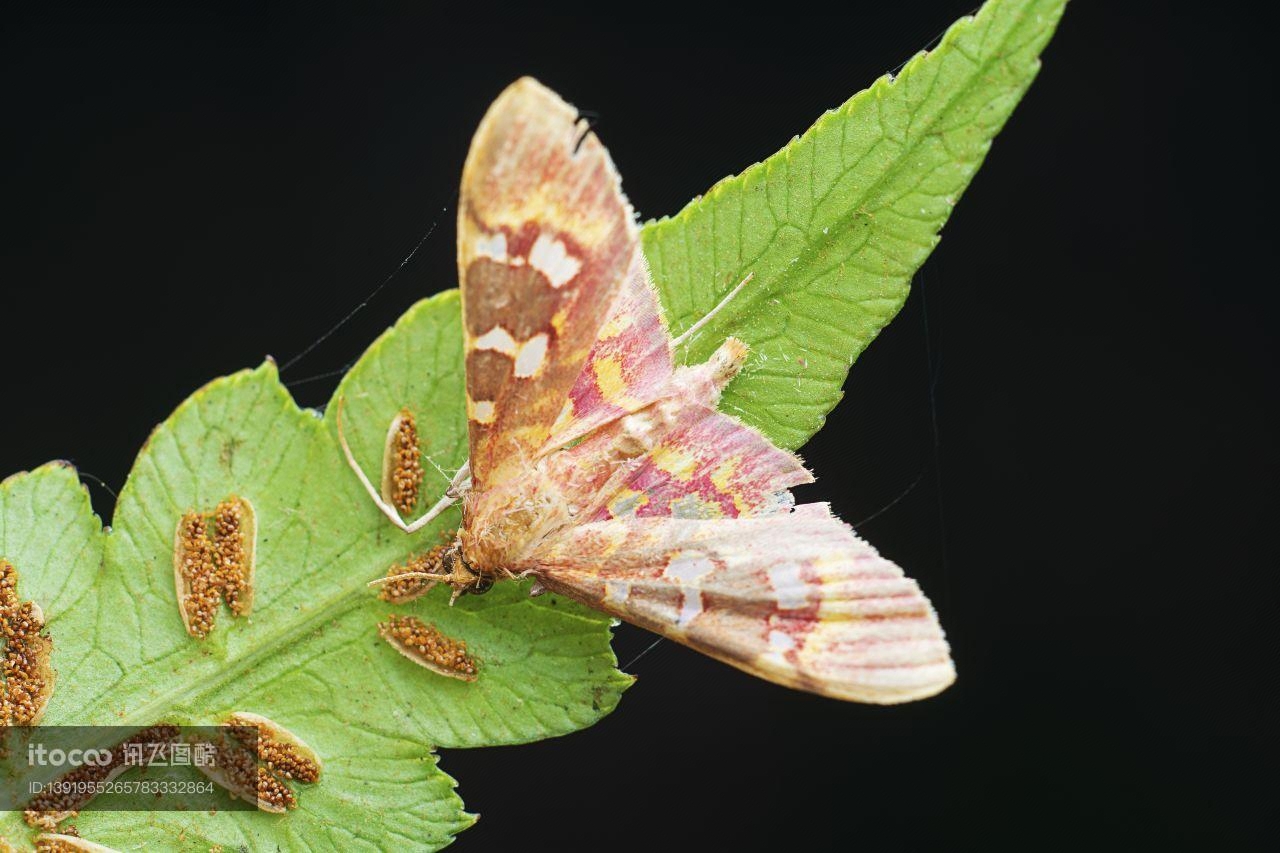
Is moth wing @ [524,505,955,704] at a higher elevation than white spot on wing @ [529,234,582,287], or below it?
below

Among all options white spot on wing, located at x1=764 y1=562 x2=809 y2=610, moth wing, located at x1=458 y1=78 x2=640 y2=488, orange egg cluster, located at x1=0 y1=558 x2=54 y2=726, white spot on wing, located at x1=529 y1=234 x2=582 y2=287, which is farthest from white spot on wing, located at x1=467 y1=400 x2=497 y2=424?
orange egg cluster, located at x1=0 y1=558 x2=54 y2=726

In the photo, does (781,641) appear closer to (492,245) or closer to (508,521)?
(508,521)

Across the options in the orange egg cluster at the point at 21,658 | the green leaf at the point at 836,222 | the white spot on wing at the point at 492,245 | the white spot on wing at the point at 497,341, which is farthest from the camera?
the orange egg cluster at the point at 21,658

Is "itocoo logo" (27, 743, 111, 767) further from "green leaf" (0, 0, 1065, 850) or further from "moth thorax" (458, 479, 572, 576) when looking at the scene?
"moth thorax" (458, 479, 572, 576)

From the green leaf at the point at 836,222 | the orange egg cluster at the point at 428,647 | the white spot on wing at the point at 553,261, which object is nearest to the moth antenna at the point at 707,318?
the green leaf at the point at 836,222

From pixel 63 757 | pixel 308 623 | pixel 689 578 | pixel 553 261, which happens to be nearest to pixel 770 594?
pixel 689 578

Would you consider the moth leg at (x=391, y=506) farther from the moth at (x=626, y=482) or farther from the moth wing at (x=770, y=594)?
the moth wing at (x=770, y=594)

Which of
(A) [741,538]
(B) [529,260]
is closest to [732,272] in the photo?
(B) [529,260]
